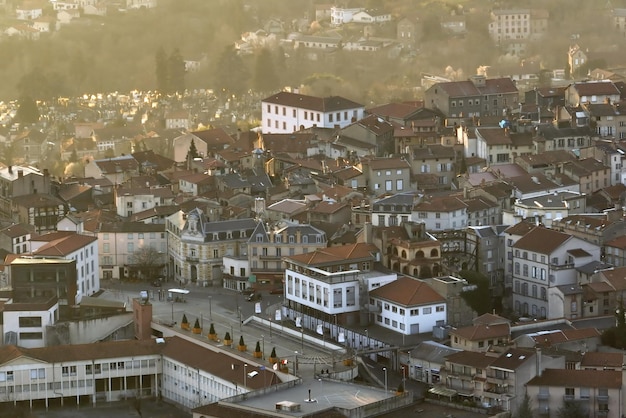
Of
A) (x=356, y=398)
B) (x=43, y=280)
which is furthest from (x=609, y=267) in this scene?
(x=43, y=280)

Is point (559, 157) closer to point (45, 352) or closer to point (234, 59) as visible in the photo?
point (45, 352)

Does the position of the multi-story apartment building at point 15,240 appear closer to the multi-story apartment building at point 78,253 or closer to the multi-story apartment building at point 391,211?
the multi-story apartment building at point 78,253

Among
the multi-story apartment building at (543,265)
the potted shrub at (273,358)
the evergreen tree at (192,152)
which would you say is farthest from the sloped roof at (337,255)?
the evergreen tree at (192,152)

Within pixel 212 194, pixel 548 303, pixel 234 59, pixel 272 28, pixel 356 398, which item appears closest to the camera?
pixel 356 398

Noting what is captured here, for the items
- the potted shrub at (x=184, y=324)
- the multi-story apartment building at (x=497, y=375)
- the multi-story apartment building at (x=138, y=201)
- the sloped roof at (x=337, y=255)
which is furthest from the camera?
the multi-story apartment building at (x=138, y=201)

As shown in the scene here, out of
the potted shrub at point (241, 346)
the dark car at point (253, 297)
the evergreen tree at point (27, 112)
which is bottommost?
the potted shrub at point (241, 346)
